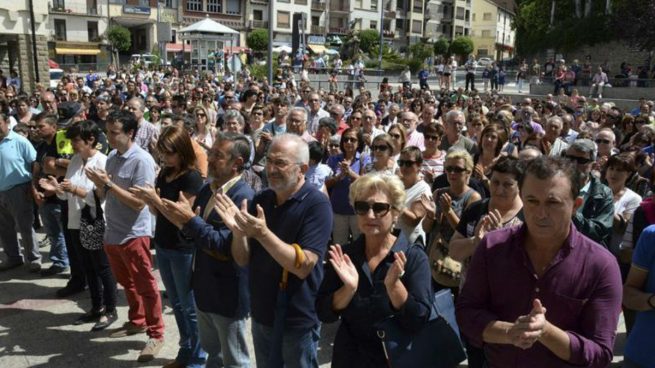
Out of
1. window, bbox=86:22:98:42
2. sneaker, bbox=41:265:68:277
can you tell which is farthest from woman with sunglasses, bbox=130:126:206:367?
window, bbox=86:22:98:42

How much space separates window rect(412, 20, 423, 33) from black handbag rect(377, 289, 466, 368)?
8016 centimetres

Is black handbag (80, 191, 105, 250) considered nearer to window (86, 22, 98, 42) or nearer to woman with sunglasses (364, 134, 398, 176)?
woman with sunglasses (364, 134, 398, 176)

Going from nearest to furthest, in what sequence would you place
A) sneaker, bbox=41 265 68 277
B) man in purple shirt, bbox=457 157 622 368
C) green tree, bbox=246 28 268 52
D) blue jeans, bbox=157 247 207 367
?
man in purple shirt, bbox=457 157 622 368 < blue jeans, bbox=157 247 207 367 < sneaker, bbox=41 265 68 277 < green tree, bbox=246 28 268 52

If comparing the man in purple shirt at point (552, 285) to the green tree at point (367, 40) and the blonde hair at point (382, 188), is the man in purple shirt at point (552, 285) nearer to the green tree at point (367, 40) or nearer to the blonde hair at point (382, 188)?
the blonde hair at point (382, 188)

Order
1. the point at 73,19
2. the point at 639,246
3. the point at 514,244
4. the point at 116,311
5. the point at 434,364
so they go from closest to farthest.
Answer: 1. the point at 514,244
2. the point at 434,364
3. the point at 639,246
4. the point at 116,311
5. the point at 73,19

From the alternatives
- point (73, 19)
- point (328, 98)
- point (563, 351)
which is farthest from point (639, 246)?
point (73, 19)

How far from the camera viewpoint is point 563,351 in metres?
2.03

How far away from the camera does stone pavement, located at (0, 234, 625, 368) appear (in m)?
4.48

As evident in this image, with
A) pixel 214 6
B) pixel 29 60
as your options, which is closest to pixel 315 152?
pixel 29 60

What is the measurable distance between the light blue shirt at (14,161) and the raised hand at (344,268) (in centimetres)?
514

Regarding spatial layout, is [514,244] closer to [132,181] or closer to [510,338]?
[510,338]

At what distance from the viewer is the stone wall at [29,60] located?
21781mm

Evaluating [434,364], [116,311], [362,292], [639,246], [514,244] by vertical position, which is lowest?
[116,311]

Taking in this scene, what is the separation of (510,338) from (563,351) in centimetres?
21
